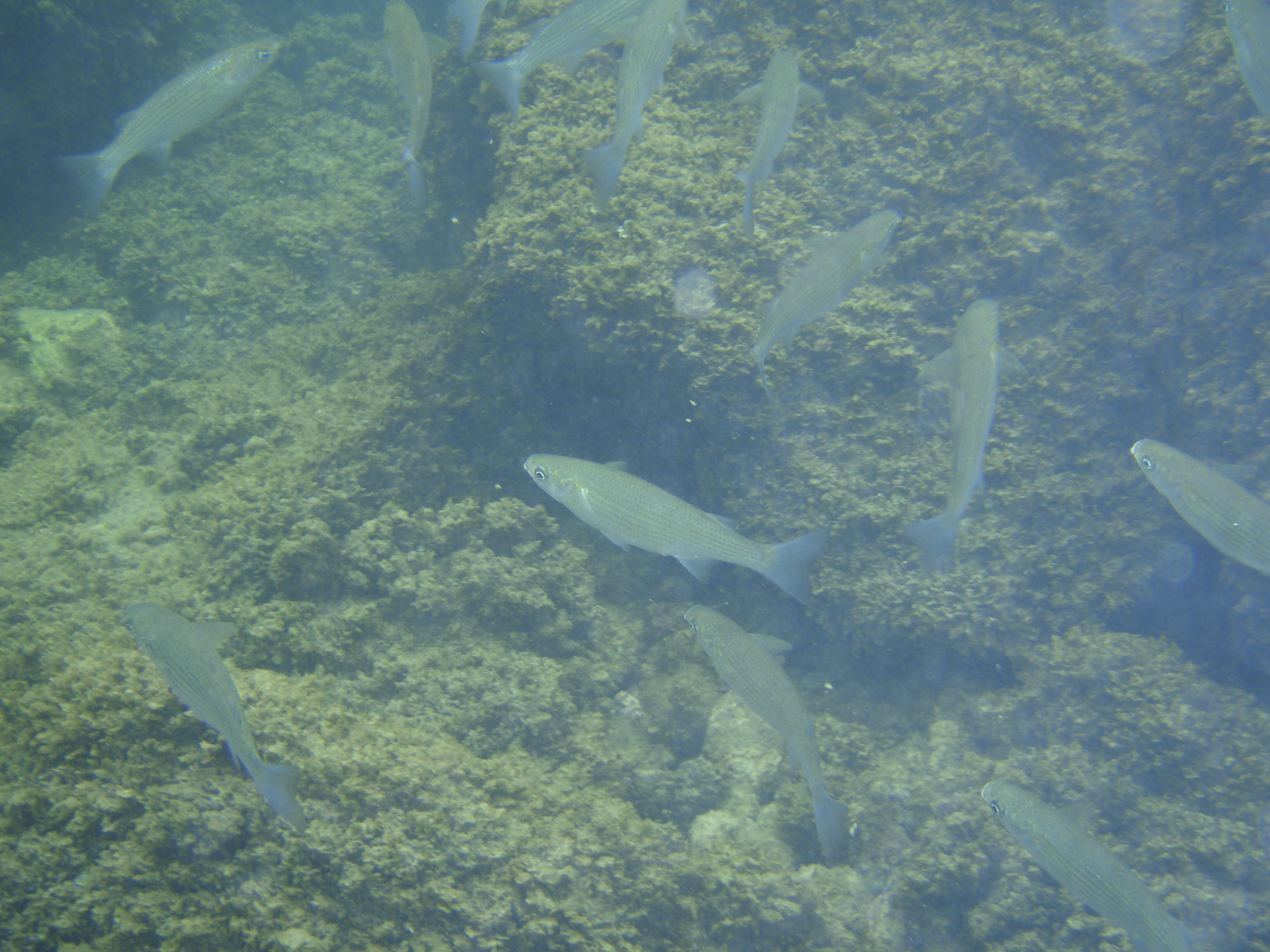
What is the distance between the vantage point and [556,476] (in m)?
3.04

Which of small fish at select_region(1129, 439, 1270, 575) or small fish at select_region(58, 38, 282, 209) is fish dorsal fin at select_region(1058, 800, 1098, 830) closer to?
small fish at select_region(1129, 439, 1270, 575)

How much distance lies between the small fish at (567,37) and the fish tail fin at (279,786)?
3.74 meters

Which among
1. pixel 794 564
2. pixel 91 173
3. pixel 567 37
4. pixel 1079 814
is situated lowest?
pixel 1079 814

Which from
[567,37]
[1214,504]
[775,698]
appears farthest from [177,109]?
[1214,504]

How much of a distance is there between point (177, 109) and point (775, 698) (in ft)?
18.8

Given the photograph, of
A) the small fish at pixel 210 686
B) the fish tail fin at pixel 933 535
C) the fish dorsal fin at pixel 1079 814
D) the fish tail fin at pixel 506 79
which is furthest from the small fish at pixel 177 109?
the fish dorsal fin at pixel 1079 814

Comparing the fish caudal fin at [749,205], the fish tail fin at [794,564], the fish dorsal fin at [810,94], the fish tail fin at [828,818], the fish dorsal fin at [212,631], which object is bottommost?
the fish tail fin at [828,818]

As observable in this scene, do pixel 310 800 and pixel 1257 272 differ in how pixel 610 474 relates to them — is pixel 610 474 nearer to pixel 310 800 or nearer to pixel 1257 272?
pixel 310 800

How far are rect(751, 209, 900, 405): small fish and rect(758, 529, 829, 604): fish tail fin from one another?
34.4 inches

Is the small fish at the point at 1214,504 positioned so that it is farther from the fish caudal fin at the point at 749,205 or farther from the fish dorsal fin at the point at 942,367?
the fish caudal fin at the point at 749,205

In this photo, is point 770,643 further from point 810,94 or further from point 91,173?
point 91,173

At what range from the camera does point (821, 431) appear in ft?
13.5

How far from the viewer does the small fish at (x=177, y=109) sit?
415 centimetres

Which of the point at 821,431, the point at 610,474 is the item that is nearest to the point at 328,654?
the point at 610,474
